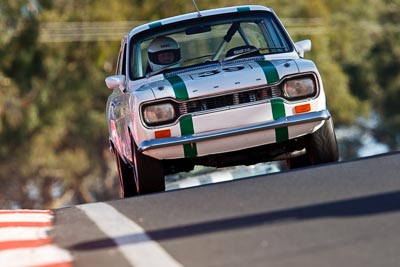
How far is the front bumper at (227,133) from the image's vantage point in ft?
32.7

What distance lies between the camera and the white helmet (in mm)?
11141

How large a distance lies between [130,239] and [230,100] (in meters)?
3.15

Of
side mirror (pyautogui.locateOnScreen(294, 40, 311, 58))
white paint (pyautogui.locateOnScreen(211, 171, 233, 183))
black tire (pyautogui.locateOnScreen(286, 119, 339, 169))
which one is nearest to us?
black tire (pyautogui.locateOnScreen(286, 119, 339, 169))

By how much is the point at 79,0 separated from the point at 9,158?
273 inches

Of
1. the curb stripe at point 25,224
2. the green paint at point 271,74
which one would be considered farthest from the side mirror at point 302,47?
the curb stripe at point 25,224

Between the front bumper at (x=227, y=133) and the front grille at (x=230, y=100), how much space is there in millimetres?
203

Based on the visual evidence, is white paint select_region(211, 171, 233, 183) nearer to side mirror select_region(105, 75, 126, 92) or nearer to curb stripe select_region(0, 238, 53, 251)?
side mirror select_region(105, 75, 126, 92)

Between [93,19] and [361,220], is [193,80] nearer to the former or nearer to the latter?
[361,220]

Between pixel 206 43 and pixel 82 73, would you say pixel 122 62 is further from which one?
pixel 82 73

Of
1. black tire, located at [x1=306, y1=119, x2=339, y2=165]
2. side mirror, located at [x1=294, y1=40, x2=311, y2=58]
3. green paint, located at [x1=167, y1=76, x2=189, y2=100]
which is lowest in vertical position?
black tire, located at [x1=306, y1=119, x2=339, y2=165]

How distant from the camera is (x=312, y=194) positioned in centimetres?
804

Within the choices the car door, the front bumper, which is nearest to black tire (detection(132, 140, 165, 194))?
the front bumper

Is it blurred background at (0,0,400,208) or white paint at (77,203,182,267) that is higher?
white paint at (77,203,182,267)

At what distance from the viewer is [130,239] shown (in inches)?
280
